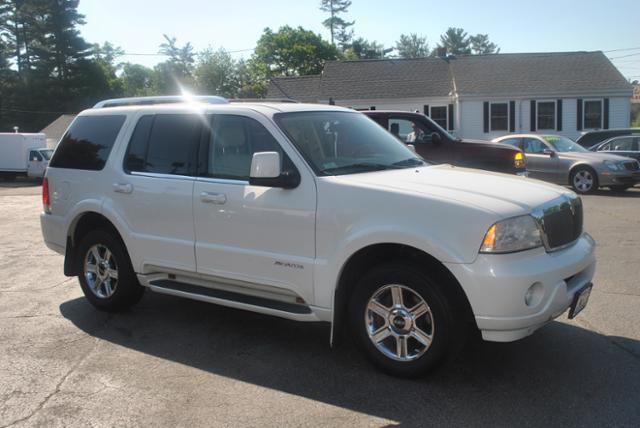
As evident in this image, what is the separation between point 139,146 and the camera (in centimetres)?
561

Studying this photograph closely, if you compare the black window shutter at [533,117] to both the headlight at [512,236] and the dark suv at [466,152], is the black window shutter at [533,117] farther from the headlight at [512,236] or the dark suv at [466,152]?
the headlight at [512,236]

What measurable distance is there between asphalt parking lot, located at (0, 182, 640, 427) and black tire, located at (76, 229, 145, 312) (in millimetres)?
171

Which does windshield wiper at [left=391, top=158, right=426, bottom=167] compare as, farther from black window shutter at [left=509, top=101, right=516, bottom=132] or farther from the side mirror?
black window shutter at [left=509, top=101, right=516, bottom=132]

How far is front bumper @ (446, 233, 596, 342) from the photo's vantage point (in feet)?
12.2

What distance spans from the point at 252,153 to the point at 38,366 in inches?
89.1

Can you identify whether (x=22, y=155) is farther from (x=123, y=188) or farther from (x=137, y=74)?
(x=137, y=74)

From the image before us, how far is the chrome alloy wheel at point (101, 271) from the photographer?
19.1 feet

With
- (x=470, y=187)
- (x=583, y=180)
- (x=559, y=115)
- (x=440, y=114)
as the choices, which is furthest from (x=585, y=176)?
(x=440, y=114)

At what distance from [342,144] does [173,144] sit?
1.50m

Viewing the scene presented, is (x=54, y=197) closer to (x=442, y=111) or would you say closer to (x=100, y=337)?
(x=100, y=337)

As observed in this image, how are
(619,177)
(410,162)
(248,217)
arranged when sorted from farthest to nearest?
(619,177) → (410,162) → (248,217)

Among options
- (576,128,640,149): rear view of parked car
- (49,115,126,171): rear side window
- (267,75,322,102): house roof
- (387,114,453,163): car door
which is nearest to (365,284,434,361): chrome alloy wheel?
(49,115,126,171): rear side window

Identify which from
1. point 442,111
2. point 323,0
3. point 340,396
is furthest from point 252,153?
point 323,0

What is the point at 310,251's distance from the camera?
4.42m
